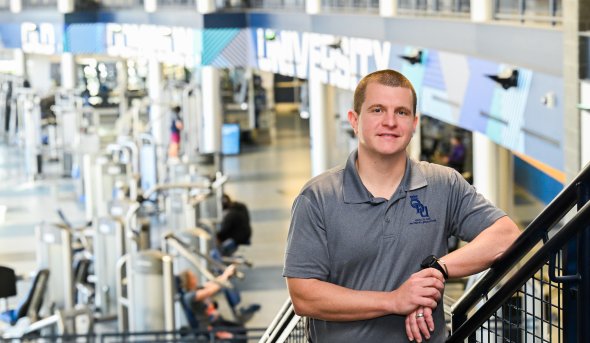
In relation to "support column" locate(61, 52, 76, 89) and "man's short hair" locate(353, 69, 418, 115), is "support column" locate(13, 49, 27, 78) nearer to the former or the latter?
"support column" locate(61, 52, 76, 89)

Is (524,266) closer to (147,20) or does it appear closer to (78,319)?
(78,319)

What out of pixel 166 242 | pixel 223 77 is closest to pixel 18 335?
pixel 166 242

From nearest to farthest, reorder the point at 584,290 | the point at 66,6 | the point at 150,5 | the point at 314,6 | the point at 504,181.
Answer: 1. the point at 584,290
2. the point at 504,181
3. the point at 314,6
4. the point at 150,5
5. the point at 66,6

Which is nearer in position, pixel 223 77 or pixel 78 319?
pixel 78 319

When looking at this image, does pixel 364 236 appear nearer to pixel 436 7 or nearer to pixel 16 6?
pixel 436 7

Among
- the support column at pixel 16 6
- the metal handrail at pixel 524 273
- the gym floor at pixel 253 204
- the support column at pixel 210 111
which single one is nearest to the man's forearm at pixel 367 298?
the metal handrail at pixel 524 273

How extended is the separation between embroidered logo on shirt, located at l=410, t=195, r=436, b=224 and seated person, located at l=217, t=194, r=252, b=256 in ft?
42.0

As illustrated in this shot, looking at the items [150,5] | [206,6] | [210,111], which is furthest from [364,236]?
[150,5]

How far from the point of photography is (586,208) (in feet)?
8.55

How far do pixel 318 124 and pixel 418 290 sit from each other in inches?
768

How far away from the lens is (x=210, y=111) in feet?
94.0

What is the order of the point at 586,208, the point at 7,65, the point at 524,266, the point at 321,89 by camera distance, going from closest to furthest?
the point at 586,208
the point at 524,266
the point at 321,89
the point at 7,65

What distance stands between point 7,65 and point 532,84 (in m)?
33.2

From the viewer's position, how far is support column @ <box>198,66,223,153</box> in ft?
93.0
